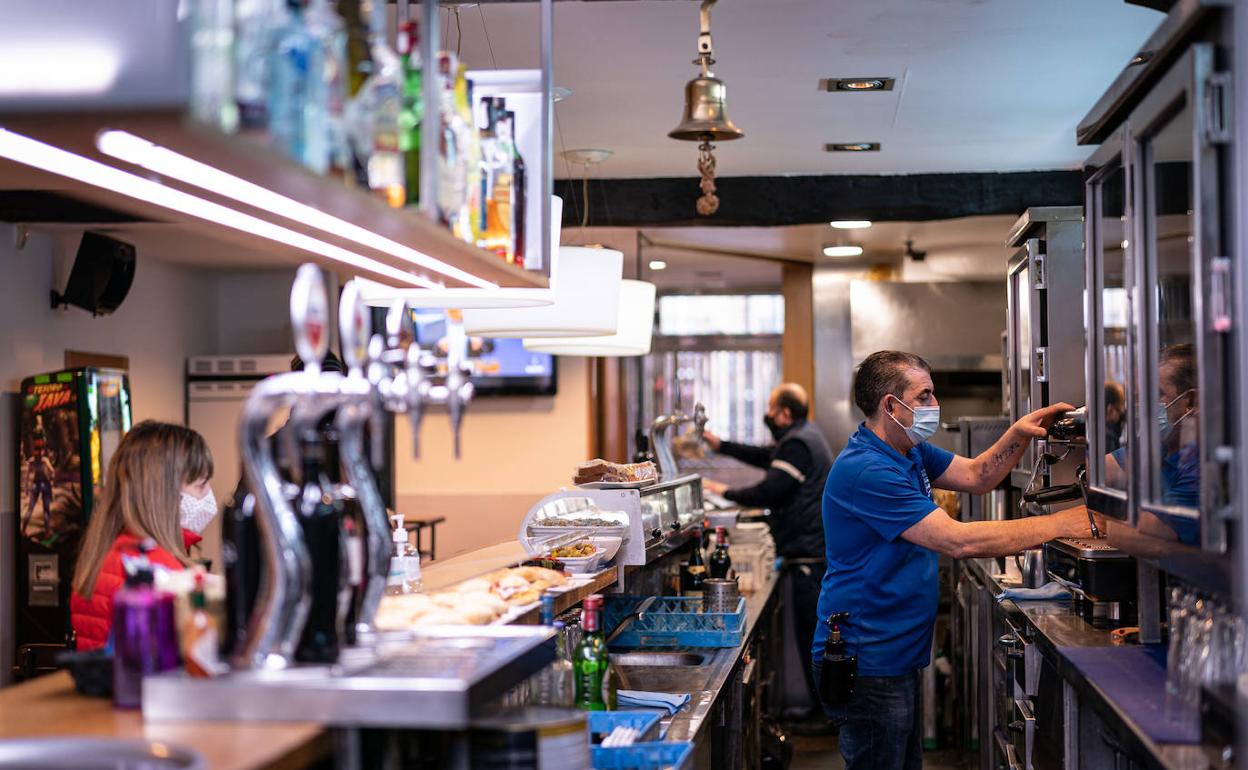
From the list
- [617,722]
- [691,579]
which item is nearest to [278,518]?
[617,722]

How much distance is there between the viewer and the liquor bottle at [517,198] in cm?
317

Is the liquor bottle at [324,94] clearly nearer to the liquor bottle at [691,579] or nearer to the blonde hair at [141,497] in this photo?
the blonde hair at [141,497]

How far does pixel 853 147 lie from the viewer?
6871mm

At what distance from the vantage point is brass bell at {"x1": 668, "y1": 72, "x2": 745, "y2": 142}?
3793 millimetres

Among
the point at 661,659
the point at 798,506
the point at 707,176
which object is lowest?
the point at 661,659

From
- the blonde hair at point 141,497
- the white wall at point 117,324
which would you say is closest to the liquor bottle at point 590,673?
the blonde hair at point 141,497

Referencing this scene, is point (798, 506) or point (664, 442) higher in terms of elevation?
point (664, 442)

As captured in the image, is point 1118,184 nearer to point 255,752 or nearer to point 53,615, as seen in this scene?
point 255,752

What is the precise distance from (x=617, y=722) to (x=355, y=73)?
1.61 m

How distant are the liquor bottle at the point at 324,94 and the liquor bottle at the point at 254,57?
3.6 inches

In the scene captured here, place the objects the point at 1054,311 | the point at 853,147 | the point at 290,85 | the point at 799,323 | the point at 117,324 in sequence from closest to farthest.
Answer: the point at 290,85
the point at 1054,311
the point at 853,147
the point at 117,324
the point at 799,323

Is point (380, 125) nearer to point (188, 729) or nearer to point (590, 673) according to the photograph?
point (188, 729)

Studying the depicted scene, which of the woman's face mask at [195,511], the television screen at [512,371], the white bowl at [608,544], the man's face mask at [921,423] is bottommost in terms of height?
the white bowl at [608,544]

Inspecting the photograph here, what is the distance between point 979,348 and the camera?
1013 centimetres
